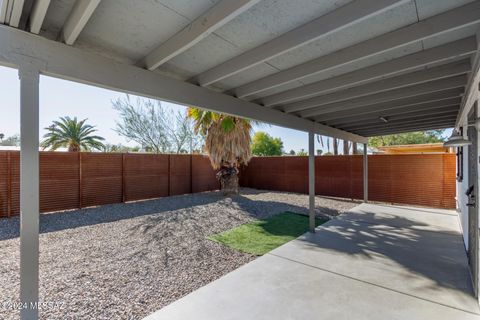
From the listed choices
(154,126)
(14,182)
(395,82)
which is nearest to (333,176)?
(395,82)

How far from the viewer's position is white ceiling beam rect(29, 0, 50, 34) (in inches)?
59.7

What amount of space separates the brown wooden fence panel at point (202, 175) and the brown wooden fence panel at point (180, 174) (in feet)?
0.70

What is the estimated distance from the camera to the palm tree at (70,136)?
14.3m

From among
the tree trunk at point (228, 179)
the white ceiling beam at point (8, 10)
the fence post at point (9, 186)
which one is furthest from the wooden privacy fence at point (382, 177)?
the white ceiling beam at point (8, 10)

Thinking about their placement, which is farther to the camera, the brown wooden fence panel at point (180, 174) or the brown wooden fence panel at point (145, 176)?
the brown wooden fence panel at point (180, 174)

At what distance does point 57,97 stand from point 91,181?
671cm

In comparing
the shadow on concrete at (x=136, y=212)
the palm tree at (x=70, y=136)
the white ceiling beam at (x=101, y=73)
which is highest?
the palm tree at (x=70, y=136)

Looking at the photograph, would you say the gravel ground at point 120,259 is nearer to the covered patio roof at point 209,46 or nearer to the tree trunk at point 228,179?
the covered patio roof at point 209,46

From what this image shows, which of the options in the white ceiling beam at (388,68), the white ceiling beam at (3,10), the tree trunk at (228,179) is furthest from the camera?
the tree trunk at (228,179)

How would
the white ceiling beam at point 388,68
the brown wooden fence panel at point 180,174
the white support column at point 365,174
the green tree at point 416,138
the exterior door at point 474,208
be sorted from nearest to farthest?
the white ceiling beam at point 388,68 → the exterior door at point 474,208 → the white support column at point 365,174 → the brown wooden fence panel at point 180,174 → the green tree at point 416,138

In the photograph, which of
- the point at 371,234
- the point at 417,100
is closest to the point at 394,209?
the point at 371,234

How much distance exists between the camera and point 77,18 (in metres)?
1.68

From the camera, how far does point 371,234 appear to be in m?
4.89

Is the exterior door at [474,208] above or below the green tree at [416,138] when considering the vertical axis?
below
